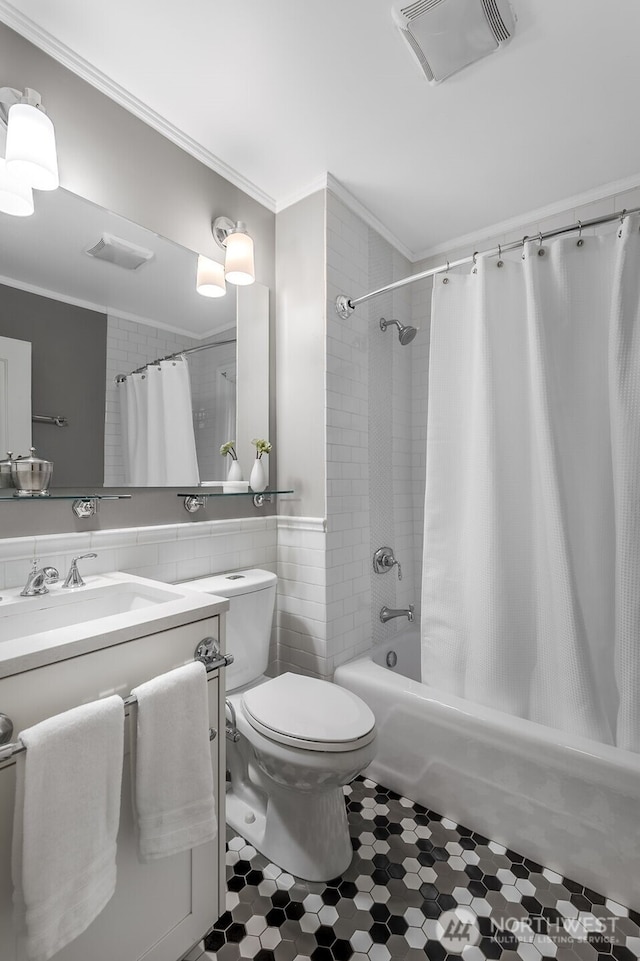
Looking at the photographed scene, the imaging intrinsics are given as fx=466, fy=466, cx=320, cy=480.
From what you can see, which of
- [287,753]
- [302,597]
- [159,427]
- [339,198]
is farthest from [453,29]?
[287,753]

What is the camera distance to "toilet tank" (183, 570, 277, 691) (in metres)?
1.66

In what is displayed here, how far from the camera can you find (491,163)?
1.99 m

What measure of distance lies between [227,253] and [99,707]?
168 centimetres

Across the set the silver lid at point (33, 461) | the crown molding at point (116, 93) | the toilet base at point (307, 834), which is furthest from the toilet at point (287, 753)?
the crown molding at point (116, 93)

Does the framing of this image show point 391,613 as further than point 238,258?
Yes

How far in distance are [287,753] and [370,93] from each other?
2153 mm

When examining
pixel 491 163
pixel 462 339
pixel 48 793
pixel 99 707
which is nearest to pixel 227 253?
pixel 462 339

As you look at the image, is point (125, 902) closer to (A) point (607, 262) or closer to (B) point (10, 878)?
(B) point (10, 878)

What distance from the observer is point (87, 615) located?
1.30 meters

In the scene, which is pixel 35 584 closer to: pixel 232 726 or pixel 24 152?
pixel 232 726

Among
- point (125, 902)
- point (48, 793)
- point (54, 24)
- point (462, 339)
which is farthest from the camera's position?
point (462, 339)

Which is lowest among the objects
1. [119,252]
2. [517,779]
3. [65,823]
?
[517,779]

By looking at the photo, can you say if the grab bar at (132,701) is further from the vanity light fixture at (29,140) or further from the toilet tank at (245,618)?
the vanity light fixture at (29,140)

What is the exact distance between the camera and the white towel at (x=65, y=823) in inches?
30.4
